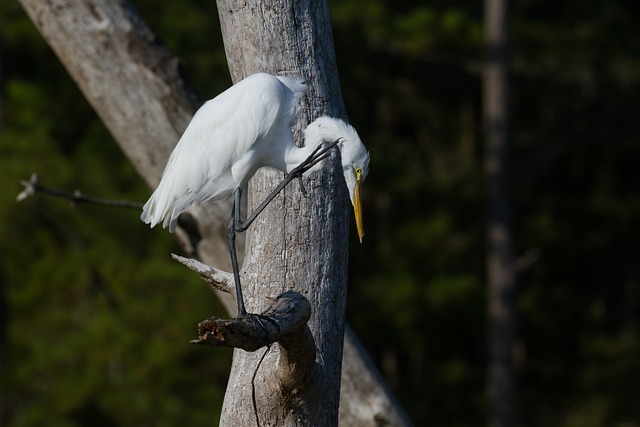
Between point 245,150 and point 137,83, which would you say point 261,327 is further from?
point 137,83

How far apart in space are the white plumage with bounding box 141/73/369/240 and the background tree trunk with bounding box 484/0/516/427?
5.66 meters

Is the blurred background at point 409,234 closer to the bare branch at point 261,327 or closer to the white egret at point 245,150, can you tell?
the white egret at point 245,150

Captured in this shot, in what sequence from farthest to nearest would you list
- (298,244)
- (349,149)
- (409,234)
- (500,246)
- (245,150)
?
(409,234)
(500,246)
(245,150)
(349,149)
(298,244)

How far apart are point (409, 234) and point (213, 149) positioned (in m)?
6.13

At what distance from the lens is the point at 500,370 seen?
866 centimetres

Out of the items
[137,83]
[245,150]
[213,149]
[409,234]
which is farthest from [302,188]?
[409,234]

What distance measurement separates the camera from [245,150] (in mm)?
2980

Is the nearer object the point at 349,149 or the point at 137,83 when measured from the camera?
the point at 349,149

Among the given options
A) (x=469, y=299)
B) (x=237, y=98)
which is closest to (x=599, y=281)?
(x=469, y=299)

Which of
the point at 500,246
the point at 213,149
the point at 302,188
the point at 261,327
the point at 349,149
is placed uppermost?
the point at 500,246

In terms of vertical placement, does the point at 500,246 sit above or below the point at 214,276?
above

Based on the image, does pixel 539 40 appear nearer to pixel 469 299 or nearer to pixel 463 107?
pixel 463 107

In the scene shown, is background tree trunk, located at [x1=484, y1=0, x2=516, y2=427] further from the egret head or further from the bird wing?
the egret head

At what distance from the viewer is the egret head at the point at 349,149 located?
270 centimetres
